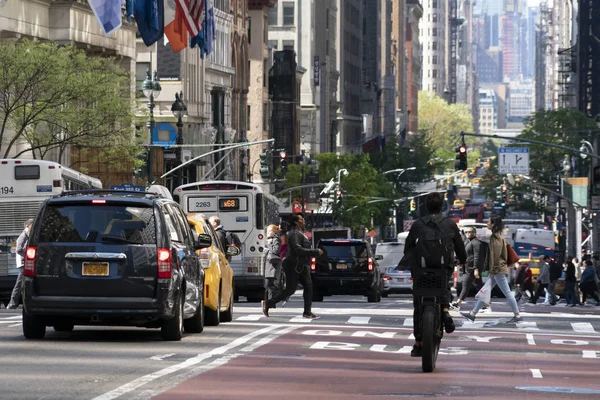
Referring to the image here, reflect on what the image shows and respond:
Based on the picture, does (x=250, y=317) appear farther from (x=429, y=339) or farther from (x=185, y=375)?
(x=185, y=375)

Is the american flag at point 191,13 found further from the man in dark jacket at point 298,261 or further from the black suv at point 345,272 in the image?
the man in dark jacket at point 298,261

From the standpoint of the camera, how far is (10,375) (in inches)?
561

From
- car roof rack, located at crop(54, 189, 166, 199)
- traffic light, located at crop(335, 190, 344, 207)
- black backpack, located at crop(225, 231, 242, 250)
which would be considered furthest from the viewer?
traffic light, located at crop(335, 190, 344, 207)

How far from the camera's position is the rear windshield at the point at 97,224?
18688 mm

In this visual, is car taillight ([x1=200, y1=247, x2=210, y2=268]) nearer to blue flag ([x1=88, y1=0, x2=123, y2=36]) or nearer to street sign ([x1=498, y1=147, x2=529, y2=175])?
blue flag ([x1=88, y1=0, x2=123, y2=36])

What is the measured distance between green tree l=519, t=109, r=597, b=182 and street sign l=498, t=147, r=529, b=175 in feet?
37.7

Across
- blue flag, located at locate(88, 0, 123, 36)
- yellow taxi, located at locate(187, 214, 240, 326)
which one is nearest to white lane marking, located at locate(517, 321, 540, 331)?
yellow taxi, located at locate(187, 214, 240, 326)

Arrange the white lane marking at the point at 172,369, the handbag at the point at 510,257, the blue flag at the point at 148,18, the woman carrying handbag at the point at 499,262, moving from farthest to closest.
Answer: the blue flag at the point at 148,18 < the handbag at the point at 510,257 < the woman carrying handbag at the point at 499,262 < the white lane marking at the point at 172,369

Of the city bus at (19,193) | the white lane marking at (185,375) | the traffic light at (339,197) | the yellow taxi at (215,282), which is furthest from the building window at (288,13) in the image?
the white lane marking at (185,375)

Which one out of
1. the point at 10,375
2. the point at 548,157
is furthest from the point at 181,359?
the point at 548,157

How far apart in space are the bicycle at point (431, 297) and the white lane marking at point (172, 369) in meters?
2.21

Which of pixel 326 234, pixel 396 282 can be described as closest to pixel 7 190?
pixel 396 282

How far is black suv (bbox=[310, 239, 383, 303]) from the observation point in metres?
43.9

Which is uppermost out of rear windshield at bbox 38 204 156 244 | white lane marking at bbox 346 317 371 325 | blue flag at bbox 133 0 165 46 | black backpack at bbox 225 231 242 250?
blue flag at bbox 133 0 165 46
